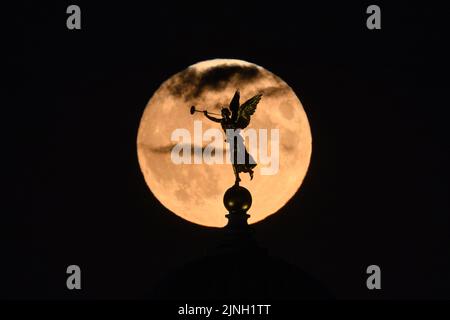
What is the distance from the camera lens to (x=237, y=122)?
151250 millimetres

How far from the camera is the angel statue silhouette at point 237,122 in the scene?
151 m

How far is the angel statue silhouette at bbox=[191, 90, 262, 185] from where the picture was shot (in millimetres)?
151250

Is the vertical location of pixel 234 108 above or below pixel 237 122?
above

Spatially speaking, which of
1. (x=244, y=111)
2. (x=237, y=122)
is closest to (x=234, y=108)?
(x=244, y=111)

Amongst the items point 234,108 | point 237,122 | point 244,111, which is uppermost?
point 234,108

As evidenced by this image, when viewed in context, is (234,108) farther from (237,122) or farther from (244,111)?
(237,122)

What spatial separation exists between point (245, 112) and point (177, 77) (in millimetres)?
4392

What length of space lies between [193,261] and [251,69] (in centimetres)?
764

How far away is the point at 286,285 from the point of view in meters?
148
